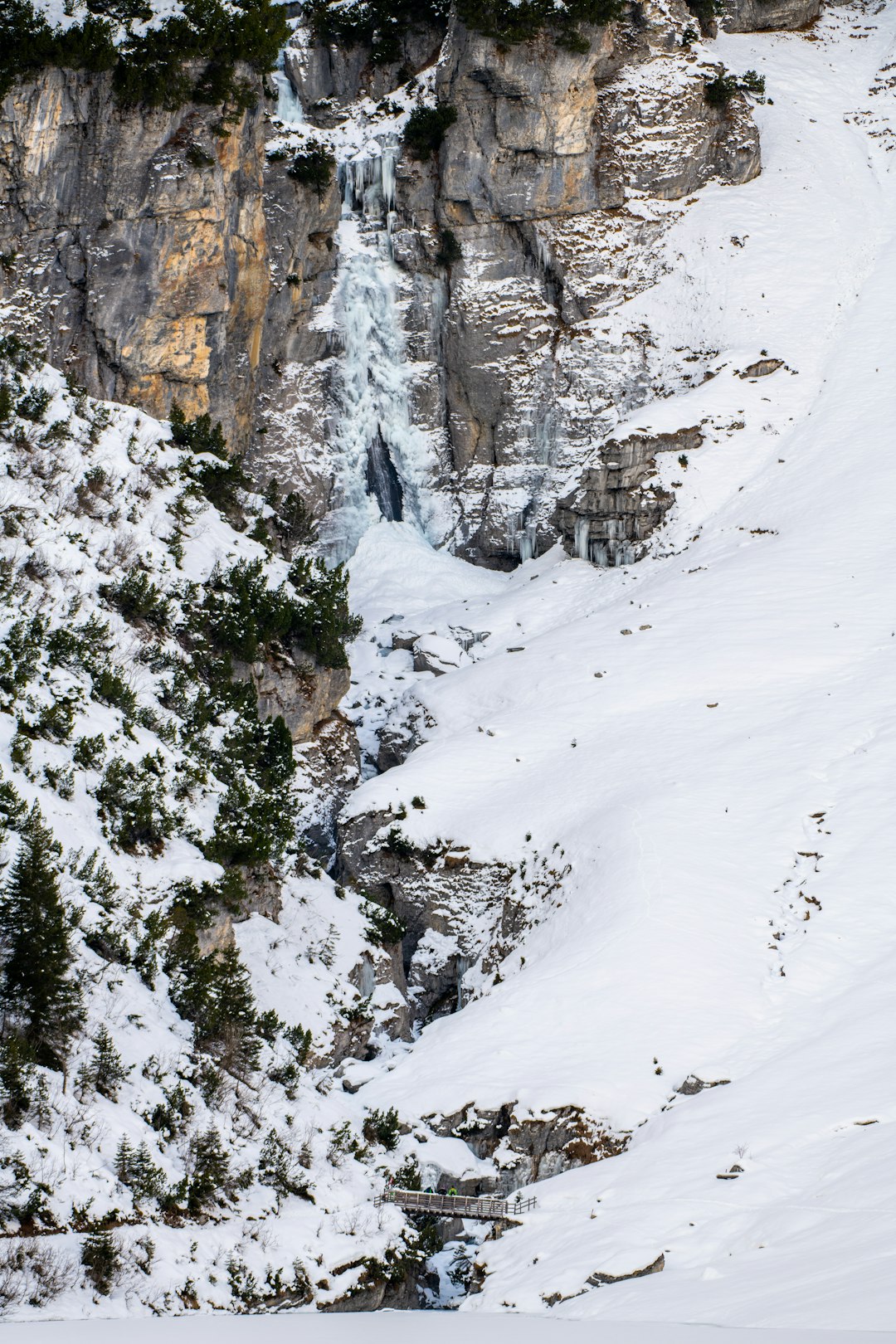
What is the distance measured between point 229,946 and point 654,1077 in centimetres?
815

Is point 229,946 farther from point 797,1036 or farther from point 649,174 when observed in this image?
point 649,174

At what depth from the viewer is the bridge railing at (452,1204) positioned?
23000 mm

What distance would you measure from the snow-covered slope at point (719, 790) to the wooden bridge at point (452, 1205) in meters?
0.78

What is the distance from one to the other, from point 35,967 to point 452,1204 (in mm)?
8507

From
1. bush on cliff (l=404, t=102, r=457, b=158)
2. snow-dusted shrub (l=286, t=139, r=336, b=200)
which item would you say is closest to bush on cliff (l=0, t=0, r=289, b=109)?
snow-dusted shrub (l=286, t=139, r=336, b=200)

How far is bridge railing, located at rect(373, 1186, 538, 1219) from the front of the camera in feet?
75.5

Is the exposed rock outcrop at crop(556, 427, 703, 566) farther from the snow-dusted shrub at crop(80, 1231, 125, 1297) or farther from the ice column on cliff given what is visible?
the snow-dusted shrub at crop(80, 1231, 125, 1297)

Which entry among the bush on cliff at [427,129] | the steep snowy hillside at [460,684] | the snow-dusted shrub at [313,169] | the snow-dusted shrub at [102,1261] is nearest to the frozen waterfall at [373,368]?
the steep snowy hillside at [460,684]

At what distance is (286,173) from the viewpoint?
51781mm

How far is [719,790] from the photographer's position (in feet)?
108

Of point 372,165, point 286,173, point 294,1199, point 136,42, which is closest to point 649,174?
point 372,165

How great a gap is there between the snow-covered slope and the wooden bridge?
78 cm

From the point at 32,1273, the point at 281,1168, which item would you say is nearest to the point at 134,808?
the point at 281,1168

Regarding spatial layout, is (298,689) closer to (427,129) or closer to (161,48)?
(161,48)
